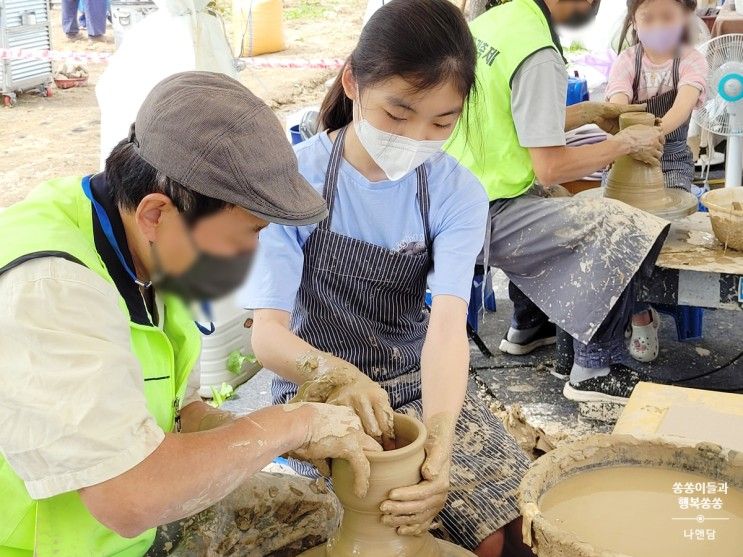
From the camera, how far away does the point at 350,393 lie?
76.9 inches

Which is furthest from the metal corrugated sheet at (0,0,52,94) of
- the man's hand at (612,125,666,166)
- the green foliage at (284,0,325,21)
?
the man's hand at (612,125,666,166)

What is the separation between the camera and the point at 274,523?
7.04 ft

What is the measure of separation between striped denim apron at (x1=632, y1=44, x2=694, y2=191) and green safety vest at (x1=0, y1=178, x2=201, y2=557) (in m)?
3.53

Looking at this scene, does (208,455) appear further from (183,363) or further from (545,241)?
(545,241)

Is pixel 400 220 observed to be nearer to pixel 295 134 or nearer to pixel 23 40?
pixel 295 134

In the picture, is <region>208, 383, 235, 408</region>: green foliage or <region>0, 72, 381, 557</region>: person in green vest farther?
<region>208, 383, 235, 408</region>: green foliage

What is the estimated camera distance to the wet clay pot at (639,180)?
3.90 m

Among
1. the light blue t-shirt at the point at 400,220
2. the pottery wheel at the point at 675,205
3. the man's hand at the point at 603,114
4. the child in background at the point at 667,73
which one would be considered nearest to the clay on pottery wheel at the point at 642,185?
the pottery wheel at the point at 675,205

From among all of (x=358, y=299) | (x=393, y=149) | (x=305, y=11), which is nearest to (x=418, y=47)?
(x=393, y=149)

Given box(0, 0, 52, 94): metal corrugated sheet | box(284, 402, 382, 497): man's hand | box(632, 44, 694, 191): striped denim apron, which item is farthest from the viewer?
box(0, 0, 52, 94): metal corrugated sheet

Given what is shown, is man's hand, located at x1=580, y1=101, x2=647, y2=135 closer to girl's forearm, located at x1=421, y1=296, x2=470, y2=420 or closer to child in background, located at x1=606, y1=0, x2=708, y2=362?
child in background, located at x1=606, y1=0, x2=708, y2=362

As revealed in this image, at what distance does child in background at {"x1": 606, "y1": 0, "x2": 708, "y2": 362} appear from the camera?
459cm

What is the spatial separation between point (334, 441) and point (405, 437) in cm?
25

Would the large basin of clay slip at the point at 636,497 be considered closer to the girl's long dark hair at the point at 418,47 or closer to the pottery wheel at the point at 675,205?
the girl's long dark hair at the point at 418,47
